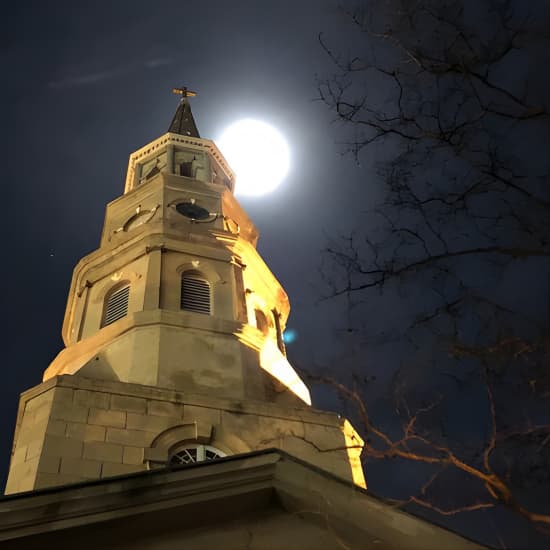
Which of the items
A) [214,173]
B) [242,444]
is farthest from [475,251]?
[214,173]

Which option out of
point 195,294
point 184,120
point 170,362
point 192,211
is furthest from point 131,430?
Answer: point 184,120

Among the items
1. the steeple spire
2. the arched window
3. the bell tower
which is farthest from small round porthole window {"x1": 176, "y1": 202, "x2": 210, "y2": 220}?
the steeple spire

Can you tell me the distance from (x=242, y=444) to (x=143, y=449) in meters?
2.21

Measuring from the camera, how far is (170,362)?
20078mm

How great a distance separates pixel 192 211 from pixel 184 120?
15.1 meters

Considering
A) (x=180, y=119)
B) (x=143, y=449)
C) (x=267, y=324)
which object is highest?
(x=180, y=119)

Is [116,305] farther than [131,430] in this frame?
Yes

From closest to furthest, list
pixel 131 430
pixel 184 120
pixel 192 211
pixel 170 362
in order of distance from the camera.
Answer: pixel 131 430, pixel 170 362, pixel 192 211, pixel 184 120

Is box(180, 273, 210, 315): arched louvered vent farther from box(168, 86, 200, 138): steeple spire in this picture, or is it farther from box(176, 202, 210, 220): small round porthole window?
box(168, 86, 200, 138): steeple spire

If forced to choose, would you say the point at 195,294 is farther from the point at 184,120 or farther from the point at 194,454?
the point at 184,120

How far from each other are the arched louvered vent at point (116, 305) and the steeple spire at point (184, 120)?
14.7 metres

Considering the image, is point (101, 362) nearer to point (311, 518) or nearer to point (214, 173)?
point (311, 518)

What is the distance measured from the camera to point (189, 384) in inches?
775

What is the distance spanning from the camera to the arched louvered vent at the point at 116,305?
23.0m
